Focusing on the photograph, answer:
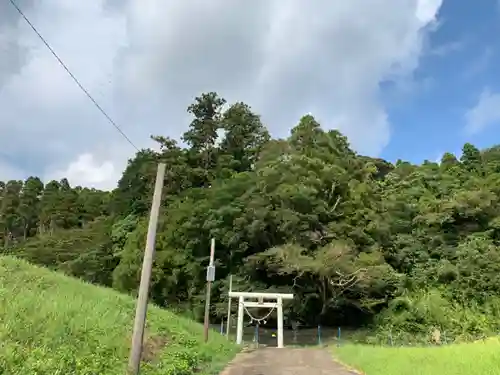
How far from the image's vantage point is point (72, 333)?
9.15 m

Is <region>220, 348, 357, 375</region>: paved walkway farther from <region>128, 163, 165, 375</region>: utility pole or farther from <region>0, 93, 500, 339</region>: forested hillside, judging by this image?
<region>0, 93, 500, 339</region>: forested hillside

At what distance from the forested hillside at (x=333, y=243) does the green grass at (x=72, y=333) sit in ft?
51.9

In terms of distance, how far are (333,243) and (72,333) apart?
22288mm

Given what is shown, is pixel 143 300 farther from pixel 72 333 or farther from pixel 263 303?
pixel 263 303

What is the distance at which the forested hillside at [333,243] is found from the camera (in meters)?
29.7

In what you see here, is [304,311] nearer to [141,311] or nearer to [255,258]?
[255,258]

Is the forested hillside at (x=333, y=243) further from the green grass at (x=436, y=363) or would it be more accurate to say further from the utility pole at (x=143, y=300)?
the utility pole at (x=143, y=300)

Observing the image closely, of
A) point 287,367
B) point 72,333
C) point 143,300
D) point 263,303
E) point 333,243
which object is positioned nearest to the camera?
point 143,300

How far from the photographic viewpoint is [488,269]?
3031cm

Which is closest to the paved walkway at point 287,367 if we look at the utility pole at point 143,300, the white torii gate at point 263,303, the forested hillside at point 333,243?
the utility pole at point 143,300

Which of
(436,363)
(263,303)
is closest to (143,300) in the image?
(436,363)

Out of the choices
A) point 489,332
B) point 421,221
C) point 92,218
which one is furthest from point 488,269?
point 92,218

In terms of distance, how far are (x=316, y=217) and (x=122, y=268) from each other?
16533mm

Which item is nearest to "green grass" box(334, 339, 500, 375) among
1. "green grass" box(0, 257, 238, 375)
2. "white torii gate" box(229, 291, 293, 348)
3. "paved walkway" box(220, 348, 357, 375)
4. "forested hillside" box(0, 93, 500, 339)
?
"paved walkway" box(220, 348, 357, 375)
